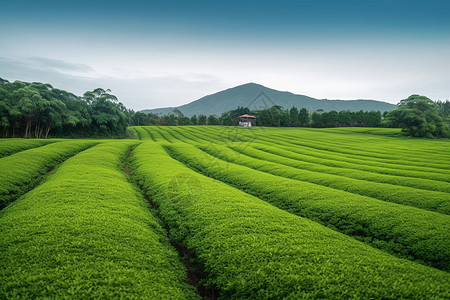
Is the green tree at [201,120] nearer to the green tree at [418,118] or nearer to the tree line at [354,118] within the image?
the tree line at [354,118]

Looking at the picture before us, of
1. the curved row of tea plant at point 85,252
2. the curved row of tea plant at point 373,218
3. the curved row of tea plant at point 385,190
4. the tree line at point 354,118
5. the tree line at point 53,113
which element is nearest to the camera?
the curved row of tea plant at point 85,252

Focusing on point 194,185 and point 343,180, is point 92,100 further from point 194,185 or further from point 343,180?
point 343,180

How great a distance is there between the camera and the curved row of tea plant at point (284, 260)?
6.21 meters

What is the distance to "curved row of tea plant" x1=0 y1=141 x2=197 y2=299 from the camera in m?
5.90

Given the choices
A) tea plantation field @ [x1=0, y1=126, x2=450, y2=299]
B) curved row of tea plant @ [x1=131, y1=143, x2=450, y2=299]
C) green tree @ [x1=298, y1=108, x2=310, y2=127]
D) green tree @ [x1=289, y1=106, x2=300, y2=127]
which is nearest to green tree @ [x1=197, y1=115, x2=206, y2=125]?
green tree @ [x1=289, y1=106, x2=300, y2=127]

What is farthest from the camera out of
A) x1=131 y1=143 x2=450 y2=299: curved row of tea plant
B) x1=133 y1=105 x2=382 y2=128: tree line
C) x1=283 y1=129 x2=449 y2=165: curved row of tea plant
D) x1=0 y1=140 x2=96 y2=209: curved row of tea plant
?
x1=133 y1=105 x2=382 y2=128: tree line

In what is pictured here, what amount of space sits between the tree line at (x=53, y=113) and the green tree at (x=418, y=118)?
280 feet

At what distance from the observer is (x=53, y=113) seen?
1918 inches

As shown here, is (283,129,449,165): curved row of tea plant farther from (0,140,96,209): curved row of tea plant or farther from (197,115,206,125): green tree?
(197,115,206,125): green tree

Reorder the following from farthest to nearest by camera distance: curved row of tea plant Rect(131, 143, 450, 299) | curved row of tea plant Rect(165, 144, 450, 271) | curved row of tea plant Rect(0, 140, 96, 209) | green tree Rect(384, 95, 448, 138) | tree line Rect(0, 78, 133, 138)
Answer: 1. green tree Rect(384, 95, 448, 138)
2. tree line Rect(0, 78, 133, 138)
3. curved row of tea plant Rect(0, 140, 96, 209)
4. curved row of tea plant Rect(165, 144, 450, 271)
5. curved row of tea plant Rect(131, 143, 450, 299)

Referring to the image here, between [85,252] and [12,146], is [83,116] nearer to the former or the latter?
[12,146]

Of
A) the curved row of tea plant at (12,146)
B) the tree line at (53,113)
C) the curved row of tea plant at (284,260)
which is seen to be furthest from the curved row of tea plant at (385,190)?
the tree line at (53,113)

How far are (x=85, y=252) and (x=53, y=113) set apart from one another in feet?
177

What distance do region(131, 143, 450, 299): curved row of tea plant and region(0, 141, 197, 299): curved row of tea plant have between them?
1.27 meters
